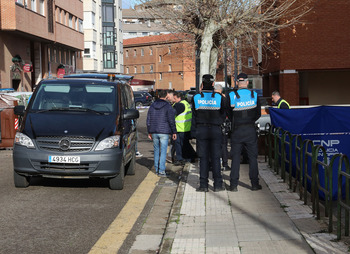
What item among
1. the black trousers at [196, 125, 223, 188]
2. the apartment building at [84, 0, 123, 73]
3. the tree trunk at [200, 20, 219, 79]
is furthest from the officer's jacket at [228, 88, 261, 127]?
the apartment building at [84, 0, 123, 73]

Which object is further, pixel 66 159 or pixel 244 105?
pixel 66 159

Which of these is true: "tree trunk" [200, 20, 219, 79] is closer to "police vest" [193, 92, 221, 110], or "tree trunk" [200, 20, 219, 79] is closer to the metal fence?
the metal fence

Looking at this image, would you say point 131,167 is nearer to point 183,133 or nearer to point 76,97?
point 76,97

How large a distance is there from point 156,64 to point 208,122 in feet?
305

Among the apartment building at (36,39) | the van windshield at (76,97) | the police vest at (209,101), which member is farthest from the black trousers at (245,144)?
the apartment building at (36,39)

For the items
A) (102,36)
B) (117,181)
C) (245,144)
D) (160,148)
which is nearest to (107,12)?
(102,36)

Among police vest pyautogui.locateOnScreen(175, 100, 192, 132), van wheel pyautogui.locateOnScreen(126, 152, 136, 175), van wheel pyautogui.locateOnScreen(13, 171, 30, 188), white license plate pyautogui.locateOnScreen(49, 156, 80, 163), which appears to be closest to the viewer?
white license plate pyautogui.locateOnScreen(49, 156, 80, 163)

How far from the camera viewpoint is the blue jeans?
11.7 metres

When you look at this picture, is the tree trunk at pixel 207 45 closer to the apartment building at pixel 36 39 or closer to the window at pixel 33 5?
the apartment building at pixel 36 39

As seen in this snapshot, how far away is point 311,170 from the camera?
313 inches

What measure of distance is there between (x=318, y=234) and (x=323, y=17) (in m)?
24.7

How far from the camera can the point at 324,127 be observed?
1015 cm

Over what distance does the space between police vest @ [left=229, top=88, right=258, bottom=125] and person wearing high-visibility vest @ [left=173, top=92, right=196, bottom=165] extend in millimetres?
4744

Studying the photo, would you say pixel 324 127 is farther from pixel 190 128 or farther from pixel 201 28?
pixel 201 28
